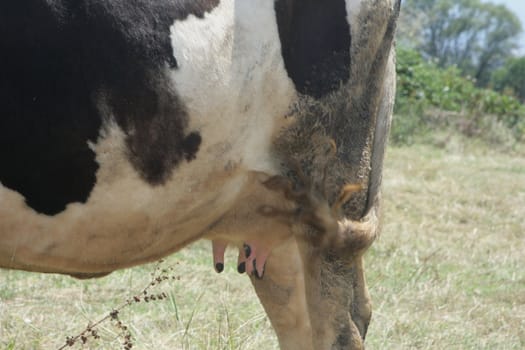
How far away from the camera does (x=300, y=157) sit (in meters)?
2.24

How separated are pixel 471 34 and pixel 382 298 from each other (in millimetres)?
53535

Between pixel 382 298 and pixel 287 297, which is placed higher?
pixel 287 297

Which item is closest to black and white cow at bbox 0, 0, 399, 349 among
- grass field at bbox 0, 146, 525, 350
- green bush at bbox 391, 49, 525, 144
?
grass field at bbox 0, 146, 525, 350

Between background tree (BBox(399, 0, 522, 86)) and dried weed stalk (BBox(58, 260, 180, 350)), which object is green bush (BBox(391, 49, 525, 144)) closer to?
dried weed stalk (BBox(58, 260, 180, 350))

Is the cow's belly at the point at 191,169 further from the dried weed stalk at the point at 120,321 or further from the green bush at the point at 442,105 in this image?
the green bush at the point at 442,105

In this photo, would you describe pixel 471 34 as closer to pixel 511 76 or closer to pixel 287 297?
pixel 511 76

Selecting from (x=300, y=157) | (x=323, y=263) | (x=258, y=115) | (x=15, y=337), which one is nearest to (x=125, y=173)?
(x=258, y=115)

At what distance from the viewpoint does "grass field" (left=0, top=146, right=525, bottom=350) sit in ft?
11.0

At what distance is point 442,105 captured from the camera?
13.8 m

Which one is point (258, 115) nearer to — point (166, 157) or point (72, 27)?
point (166, 157)

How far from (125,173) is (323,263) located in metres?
0.74

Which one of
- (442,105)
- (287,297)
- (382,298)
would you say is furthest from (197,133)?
(442,105)

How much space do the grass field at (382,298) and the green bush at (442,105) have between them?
4865 millimetres

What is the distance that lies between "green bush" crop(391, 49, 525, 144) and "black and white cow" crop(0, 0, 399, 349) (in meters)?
8.41
